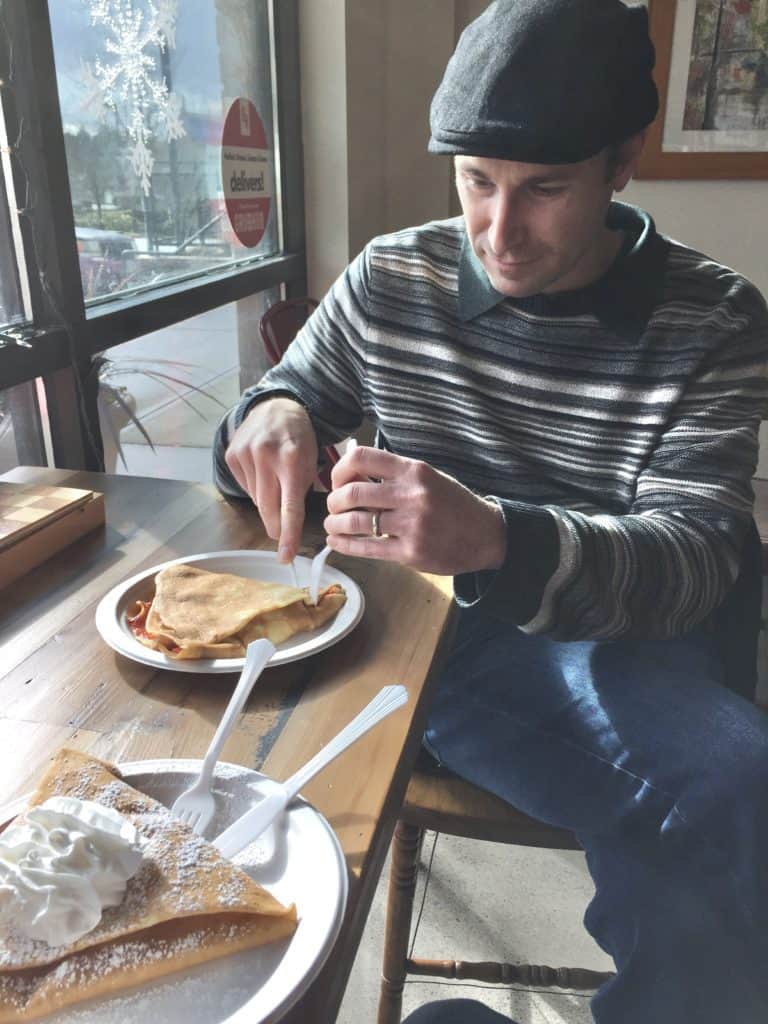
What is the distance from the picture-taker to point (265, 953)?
1.63ft

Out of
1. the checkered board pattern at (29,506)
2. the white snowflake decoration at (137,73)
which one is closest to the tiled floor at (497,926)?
the checkered board pattern at (29,506)

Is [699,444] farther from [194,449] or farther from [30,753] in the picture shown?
[194,449]

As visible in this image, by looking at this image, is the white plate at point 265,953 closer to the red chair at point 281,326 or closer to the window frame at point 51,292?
the window frame at point 51,292

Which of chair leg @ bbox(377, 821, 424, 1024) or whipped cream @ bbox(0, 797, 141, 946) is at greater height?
whipped cream @ bbox(0, 797, 141, 946)

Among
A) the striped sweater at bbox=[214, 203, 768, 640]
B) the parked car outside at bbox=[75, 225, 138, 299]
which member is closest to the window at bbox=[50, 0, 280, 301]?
the parked car outside at bbox=[75, 225, 138, 299]

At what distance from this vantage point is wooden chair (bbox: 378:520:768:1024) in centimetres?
98

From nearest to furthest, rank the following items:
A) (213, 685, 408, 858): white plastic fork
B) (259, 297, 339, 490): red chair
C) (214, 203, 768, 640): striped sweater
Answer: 1. (213, 685, 408, 858): white plastic fork
2. (214, 203, 768, 640): striped sweater
3. (259, 297, 339, 490): red chair

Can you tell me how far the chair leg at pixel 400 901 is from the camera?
3.91ft

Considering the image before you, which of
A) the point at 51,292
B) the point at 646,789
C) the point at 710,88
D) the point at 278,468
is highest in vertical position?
the point at 710,88

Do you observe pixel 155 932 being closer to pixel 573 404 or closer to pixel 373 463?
pixel 373 463

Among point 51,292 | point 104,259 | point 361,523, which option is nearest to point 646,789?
point 361,523

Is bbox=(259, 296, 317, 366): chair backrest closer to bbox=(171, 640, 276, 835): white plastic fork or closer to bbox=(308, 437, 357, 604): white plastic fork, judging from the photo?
bbox=(308, 437, 357, 604): white plastic fork

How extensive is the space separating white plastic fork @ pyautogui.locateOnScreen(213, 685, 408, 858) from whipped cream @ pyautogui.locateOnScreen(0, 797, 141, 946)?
0.06 meters

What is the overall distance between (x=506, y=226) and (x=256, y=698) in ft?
2.09
